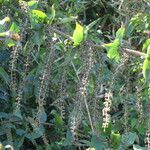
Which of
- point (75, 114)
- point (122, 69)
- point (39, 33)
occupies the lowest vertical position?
point (75, 114)

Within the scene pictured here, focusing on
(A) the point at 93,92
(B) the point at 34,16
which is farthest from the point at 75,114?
(B) the point at 34,16

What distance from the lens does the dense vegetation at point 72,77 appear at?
1.46 m

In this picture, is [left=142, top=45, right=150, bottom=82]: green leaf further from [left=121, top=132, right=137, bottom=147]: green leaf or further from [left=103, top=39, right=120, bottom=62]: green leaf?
[left=121, top=132, right=137, bottom=147]: green leaf

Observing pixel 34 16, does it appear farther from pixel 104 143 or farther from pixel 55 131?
pixel 55 131

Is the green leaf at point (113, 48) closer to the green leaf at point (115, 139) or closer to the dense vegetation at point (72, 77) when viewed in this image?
the dense vegetation at point (72, 77)

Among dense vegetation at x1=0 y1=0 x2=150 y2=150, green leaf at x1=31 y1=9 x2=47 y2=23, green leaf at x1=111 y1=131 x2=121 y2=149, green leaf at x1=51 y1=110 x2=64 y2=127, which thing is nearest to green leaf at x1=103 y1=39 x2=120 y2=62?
dense vegetation at x1=0 y1=0 x2=150 y2=150

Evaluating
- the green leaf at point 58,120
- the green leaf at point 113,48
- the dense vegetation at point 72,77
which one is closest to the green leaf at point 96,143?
the dense vegetation at point 72,77

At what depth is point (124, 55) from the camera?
4.73 feet

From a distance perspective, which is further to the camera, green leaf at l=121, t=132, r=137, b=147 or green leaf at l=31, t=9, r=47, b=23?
green leaf at l=121, t=132, r=137, b=147

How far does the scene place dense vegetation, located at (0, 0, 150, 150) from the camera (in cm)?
146

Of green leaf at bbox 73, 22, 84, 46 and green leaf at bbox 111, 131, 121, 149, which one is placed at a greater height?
green leaf at bbox 73, 22, 84, 46

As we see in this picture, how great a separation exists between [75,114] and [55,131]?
2.56ft

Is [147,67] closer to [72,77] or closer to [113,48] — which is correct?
[113,48]

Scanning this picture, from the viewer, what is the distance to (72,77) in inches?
78.8
